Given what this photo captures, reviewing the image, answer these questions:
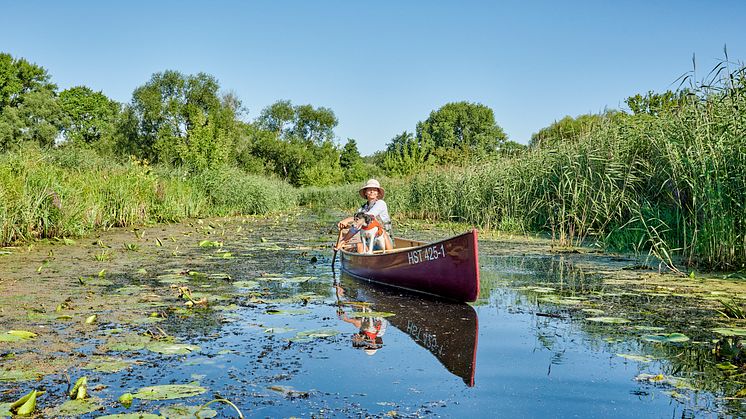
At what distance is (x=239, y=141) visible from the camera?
5272cm

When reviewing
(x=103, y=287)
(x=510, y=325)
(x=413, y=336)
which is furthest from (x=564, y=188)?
(x=103, y=287)

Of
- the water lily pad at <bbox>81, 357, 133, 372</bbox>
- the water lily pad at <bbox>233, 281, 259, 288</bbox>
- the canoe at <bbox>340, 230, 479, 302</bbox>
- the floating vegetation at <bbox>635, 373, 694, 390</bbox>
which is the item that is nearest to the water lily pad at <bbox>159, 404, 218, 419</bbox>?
the water lily pad at <bbox>81, 357, 133, 372</bbox>

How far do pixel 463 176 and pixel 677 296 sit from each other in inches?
415

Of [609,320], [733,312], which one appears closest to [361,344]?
Answer: [609,320]

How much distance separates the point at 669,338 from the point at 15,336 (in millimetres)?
4961

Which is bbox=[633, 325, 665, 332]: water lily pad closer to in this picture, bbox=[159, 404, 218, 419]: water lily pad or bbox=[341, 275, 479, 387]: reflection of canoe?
bbox=[341, 275, 479, 387]: reflection of canoe

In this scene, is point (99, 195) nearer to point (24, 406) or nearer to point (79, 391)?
point (79, 391)

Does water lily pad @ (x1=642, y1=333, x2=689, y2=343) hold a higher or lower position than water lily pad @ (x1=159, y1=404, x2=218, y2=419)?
higher

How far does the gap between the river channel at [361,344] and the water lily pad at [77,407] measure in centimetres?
2

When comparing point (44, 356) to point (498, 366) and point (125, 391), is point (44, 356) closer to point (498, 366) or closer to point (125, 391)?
point (125, 391)

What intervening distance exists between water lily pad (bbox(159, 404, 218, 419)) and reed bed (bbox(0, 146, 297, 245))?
828 centimetres

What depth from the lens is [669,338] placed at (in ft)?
15.8

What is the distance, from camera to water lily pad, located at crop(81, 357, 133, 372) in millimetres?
3980

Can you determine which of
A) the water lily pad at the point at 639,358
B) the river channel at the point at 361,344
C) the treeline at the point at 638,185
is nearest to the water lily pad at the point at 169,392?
the river channel at the point at 361,344
